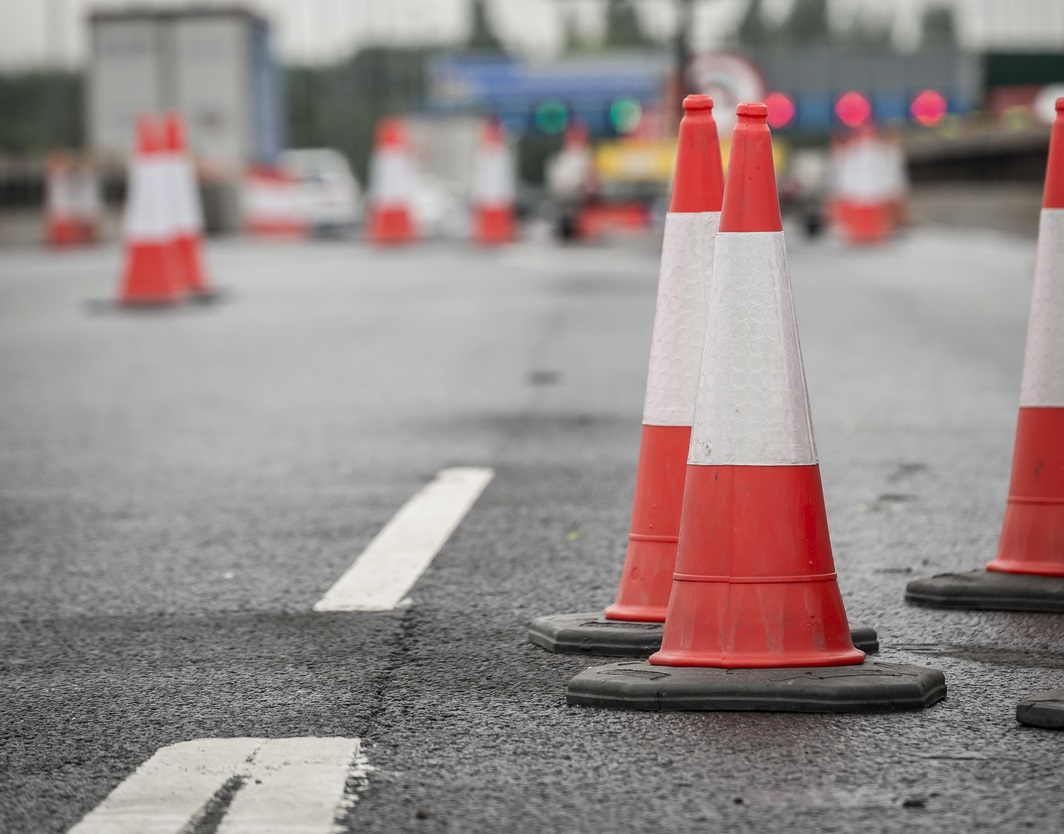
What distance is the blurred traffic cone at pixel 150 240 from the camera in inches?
616

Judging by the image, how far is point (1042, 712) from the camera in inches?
149

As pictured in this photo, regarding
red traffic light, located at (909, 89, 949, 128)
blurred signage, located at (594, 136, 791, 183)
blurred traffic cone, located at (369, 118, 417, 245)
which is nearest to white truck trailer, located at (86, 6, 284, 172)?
blurred signage, located at (594, 136, 791, 183)

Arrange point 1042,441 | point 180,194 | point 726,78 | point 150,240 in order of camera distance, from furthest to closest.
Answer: point 726,78 → point 180,194 → point 150,240 → point 1042,441

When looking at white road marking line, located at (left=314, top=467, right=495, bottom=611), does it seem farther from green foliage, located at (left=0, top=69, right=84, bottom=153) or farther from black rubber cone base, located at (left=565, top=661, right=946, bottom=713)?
green foliage, located at (left=0, top=69, right=84, bottom=153)

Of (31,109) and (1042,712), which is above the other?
(1042,712)

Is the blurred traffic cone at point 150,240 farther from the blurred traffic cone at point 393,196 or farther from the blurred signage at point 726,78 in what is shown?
the blurred traffic cone at point 393,196

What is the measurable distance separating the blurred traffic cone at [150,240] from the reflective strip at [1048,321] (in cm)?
1102

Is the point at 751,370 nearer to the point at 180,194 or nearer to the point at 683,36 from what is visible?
the point at 180,194

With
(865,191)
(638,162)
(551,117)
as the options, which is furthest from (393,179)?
(551,117)

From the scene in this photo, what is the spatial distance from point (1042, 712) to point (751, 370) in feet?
3.10

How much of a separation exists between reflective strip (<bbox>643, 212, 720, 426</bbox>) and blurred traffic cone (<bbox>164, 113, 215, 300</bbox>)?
38.4ft

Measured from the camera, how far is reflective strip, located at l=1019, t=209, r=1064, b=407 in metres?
5.33

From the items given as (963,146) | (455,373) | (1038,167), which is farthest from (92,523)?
(963,146)

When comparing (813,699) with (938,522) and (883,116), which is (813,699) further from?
(883,116)
